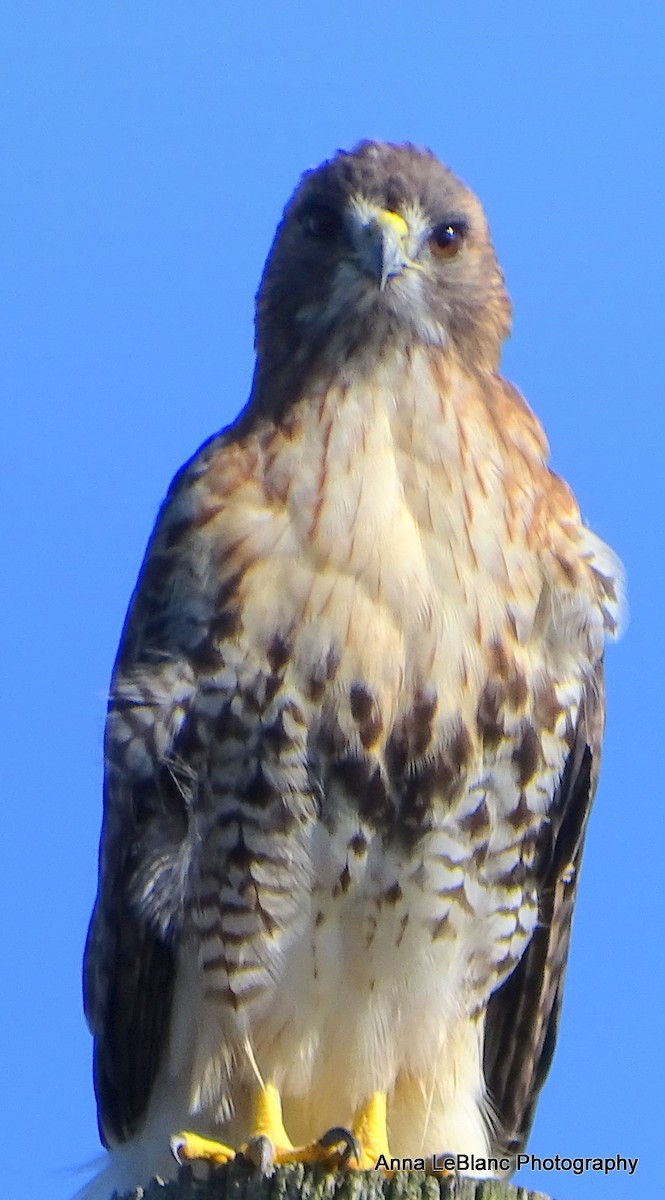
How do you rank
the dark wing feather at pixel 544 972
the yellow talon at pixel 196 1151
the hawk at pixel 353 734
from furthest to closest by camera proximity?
the dark wing feather at pixel 544 972 < the hawk at pixel 353 734 < the yellow talon at pixel 196 1151

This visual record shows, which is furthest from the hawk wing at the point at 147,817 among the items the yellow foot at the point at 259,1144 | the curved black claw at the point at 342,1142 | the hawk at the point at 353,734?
the curved black claw at the point at 342,1142

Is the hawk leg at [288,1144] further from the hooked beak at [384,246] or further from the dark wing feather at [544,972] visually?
the hooked beak at [384,246]

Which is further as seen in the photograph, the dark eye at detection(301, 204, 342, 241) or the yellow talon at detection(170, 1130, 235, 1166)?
the dark eye at detection(301, 204, 342, 241)

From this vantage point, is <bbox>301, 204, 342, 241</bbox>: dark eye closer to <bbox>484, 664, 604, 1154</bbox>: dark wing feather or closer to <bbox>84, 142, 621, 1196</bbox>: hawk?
<bbox>84, 142, 621, 1196</bbox>: hawk

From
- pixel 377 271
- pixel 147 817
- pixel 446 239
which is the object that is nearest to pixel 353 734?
pixel 147 817

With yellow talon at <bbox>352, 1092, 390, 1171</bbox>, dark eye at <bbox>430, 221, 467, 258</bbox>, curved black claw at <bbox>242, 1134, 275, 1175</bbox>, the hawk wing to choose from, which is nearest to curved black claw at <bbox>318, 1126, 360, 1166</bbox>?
curved black claw at <bbox>242, 1134, 275, 1175</bbox>

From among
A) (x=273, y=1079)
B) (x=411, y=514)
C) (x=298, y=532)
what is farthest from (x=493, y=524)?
(x=273, y=1079)

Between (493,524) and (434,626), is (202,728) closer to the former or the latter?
(434,626)
